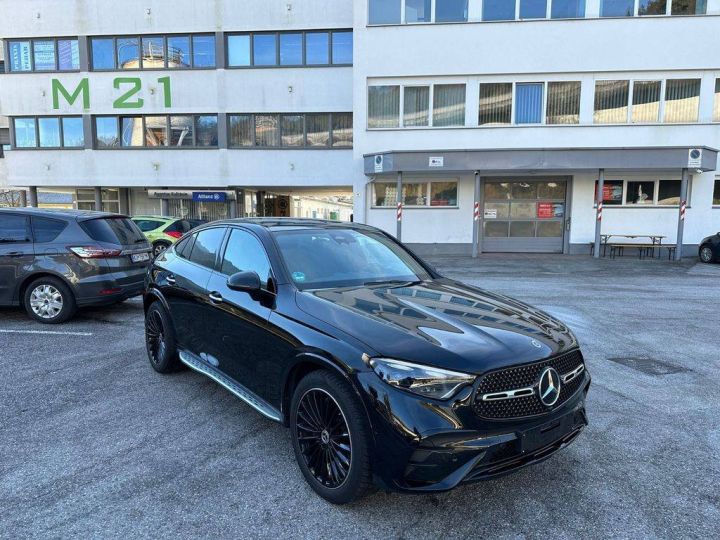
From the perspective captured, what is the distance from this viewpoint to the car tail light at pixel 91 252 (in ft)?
22.9

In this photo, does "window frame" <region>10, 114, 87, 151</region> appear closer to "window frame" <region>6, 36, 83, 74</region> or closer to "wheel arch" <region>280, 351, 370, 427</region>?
"window frame" <region>6, 36, 83, 74</region>

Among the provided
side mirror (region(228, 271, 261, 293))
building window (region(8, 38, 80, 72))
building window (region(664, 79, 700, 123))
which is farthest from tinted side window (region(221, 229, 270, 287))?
building window (region(8, 38, 80, 72))

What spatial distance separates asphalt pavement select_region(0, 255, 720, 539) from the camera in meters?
2.65

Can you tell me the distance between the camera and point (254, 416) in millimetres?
4020

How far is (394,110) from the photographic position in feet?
61.3

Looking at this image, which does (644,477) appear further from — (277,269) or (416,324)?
(277,269)

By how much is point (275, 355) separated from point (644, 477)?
2.51 meters

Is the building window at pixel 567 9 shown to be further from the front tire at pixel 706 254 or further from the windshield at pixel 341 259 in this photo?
the windshield at pixel 341 259

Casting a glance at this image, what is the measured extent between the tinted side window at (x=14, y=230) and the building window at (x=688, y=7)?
66.9ft

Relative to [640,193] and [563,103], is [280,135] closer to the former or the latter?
[563,103]

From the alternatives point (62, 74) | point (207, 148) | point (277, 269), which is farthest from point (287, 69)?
point (277, 269)

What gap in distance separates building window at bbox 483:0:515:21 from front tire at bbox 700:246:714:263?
10.4 meters

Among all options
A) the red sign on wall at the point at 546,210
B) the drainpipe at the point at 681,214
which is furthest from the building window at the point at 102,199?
the drainpipe at the point at 681,214

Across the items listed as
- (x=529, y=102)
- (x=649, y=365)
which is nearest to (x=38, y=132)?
(x=529, y=102)
